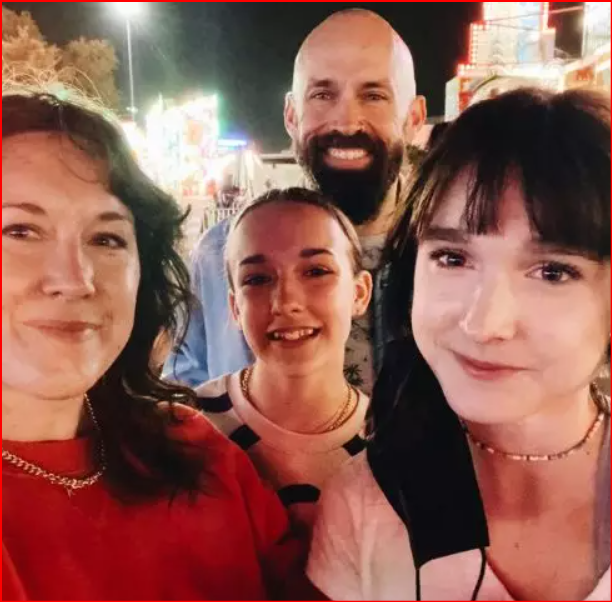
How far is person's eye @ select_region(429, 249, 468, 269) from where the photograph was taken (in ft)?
2.29

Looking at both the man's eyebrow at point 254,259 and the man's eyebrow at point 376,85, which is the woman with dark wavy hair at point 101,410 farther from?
the man's eyebrow at point 376,85

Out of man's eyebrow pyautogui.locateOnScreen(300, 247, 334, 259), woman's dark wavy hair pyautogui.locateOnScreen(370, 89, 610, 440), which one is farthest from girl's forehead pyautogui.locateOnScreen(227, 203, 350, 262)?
woman's dark wavy hair pyautogui.locateOnScreen(370, 89, 610, 440)

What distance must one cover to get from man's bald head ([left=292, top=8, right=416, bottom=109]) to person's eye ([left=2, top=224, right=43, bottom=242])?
32cm

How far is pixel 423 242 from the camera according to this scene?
2.36 feet

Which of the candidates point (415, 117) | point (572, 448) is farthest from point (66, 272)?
point (572, 448)

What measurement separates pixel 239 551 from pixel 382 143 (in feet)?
1.61

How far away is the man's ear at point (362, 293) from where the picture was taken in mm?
800

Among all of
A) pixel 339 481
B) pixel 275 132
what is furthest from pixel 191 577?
pixel 275 132

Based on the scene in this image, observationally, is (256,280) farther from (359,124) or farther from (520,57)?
(520,57)

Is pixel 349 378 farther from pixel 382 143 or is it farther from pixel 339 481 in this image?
pixel 382 143

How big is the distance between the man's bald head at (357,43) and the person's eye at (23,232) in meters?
0.32

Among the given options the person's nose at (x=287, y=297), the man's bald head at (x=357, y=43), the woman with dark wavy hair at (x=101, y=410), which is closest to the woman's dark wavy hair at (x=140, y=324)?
the woman with dark wavy hair at (x=101, y=410)

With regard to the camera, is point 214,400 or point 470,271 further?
point 214,400

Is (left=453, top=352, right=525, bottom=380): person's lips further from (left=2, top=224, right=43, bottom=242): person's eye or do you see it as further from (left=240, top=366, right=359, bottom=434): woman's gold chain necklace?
(left=2, top=224, right=43, bottom=242): person's eye
